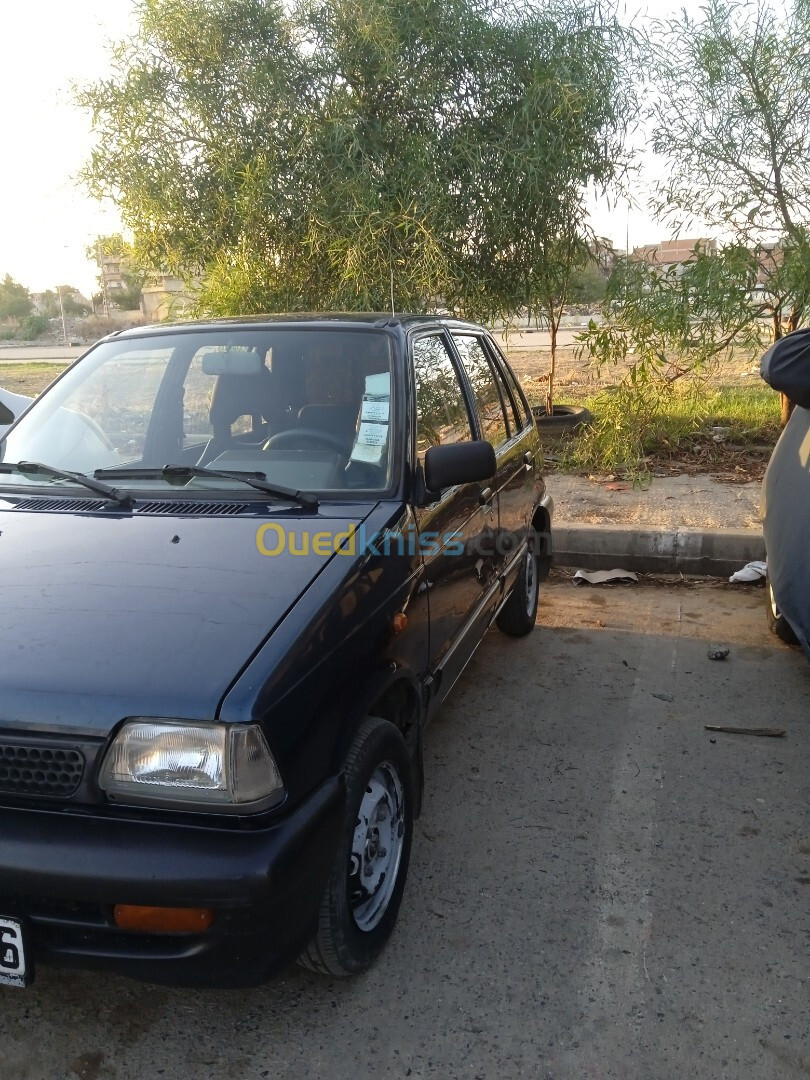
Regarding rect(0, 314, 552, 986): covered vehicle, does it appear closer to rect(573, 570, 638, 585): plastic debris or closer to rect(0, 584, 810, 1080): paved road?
rect(0, 584, 810, 1080): paved road

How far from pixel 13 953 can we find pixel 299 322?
89.2 inches

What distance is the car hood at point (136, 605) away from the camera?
77.9 inches

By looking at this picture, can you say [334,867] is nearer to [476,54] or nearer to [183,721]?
[183,721]

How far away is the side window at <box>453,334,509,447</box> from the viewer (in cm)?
401

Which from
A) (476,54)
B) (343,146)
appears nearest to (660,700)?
(343,146)

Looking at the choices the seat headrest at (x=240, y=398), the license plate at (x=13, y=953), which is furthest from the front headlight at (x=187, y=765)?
the seat headrest at (x=240, y=398)

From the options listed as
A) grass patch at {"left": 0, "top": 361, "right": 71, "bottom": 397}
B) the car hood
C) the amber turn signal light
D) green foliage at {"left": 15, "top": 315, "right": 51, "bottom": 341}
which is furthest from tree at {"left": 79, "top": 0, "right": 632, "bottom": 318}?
green foliage at {"left": 15, "top": 315, "right": 51, "bottom": 341}

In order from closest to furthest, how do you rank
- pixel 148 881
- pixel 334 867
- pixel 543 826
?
pixel 148 881 → pixel 334 867 → pixel 543 826

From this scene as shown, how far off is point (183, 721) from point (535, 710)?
2.55 metres

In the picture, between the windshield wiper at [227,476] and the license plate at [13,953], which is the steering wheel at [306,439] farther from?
the license plate at [13,953]

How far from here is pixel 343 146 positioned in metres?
6.98

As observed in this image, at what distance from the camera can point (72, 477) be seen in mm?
3020

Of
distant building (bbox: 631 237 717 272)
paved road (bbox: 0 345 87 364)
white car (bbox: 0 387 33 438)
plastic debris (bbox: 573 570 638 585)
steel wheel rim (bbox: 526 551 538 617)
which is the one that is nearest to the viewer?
steel wheel rim (bbox: 526 551 538 617)

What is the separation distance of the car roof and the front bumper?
1.93 m
